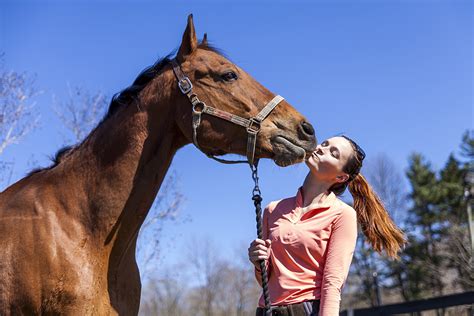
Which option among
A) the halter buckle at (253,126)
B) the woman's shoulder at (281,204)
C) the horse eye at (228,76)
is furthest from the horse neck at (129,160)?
the woman's shoulder at (281,204)

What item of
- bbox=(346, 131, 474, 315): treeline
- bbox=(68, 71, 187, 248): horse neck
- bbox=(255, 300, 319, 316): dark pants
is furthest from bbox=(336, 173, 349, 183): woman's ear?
bbox=(346, 131, 474, 315): treeline

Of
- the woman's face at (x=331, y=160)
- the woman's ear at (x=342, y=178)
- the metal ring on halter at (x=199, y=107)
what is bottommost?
the woman's ear at (x=342, y=178)

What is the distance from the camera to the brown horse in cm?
326

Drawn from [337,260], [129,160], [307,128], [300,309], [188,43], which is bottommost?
[300,309]

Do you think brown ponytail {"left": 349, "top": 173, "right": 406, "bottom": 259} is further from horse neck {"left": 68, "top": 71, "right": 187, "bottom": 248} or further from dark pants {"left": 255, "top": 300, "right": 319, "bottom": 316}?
horse neck {"left": 68, "top": 71, "right": 187, "bottom": 248}

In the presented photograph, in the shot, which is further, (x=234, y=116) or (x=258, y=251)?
(x=234, y=116)

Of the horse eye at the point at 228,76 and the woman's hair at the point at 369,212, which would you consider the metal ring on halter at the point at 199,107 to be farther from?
the woman's hair at the point at 369,212

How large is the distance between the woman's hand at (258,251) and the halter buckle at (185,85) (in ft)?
4.31

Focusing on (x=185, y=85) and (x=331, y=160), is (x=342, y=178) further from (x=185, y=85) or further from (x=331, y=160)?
(x=185, y=85)

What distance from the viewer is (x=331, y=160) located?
3.41 metres

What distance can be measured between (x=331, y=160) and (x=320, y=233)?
55 cm

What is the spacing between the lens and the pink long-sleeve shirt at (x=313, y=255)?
2947 mm

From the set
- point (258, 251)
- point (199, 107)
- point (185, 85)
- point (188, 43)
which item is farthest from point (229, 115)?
point (258, 251)

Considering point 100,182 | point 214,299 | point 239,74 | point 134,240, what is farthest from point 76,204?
point 214,299
